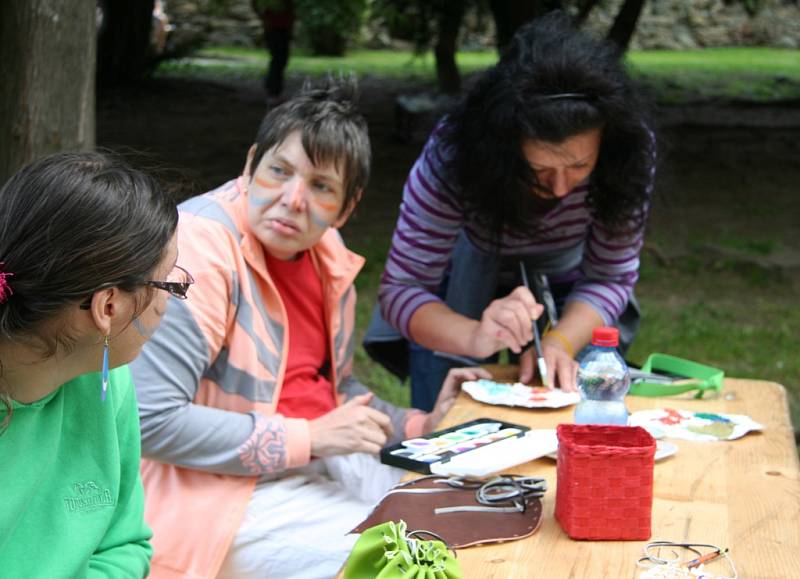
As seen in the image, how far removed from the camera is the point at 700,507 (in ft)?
6.35

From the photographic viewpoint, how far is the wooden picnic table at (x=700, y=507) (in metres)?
1.69

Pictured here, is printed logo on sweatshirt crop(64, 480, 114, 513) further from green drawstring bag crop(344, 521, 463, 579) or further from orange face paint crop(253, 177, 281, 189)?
orange face paint crop(253, 177, 281, 189)

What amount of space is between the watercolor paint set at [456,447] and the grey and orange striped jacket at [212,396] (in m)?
0.23

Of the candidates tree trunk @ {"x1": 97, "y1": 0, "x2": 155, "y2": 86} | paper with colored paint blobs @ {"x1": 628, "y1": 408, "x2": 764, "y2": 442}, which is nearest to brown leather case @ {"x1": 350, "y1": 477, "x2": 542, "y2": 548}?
paper with colored paint blobs @ {"x1": 628, "y1": 408, "x2": 764, "y2": 442}

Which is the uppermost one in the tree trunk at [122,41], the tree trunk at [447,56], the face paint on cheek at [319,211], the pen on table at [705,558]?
the face paint on cheek at [319,211]

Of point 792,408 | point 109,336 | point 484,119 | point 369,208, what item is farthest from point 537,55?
A: point 369,208

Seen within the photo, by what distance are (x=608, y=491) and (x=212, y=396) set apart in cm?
88

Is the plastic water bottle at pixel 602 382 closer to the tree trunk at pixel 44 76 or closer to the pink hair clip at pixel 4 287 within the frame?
the pink hair clip at pixel 4 287

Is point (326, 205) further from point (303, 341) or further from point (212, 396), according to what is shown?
point (212, 396)

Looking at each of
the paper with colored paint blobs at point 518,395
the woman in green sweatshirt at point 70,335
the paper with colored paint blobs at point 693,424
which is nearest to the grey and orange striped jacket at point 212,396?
the woman in green sweatshirt at point 70,335

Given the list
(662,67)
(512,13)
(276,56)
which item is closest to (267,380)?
(512,13)

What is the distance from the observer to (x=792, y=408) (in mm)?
4816

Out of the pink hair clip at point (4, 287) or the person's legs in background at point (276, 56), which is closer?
the pink hair clip at point (4, 287)

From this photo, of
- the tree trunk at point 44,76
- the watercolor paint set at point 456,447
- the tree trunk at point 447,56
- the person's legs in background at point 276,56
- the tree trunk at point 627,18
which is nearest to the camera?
the watercolor paint set at point 456,447
